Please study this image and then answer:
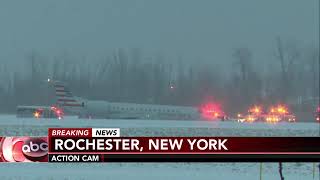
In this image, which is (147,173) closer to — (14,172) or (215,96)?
(14,172)

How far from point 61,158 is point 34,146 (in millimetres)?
999

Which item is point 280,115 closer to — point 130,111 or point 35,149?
point 130,111

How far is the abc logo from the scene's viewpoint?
17266 mm

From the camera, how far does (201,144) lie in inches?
672

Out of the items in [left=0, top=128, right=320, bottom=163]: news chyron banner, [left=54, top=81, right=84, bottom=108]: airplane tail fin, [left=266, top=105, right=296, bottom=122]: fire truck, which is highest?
[left=54, top=81, right=84, bottom=108]: airplane tail fin

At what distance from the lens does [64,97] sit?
15938 cm

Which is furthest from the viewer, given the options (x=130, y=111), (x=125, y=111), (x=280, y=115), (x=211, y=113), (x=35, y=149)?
(x=211, y=113)

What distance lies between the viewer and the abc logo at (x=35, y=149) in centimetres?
1727

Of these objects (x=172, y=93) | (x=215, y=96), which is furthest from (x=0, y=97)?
(x=215, y=96)

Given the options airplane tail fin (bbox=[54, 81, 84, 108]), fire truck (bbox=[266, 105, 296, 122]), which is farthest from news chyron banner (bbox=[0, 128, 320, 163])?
Answer: airplane tail fin (bbox=[54, 81, 84, 108])

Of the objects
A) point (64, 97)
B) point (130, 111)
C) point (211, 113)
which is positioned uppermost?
point (64, 97)

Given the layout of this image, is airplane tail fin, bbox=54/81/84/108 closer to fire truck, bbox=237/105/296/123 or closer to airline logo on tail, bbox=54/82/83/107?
airline logo on tail, bbox=54/82/83/107

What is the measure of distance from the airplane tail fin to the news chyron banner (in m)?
138

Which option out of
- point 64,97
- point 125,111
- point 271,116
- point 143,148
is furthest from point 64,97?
point 143,148
